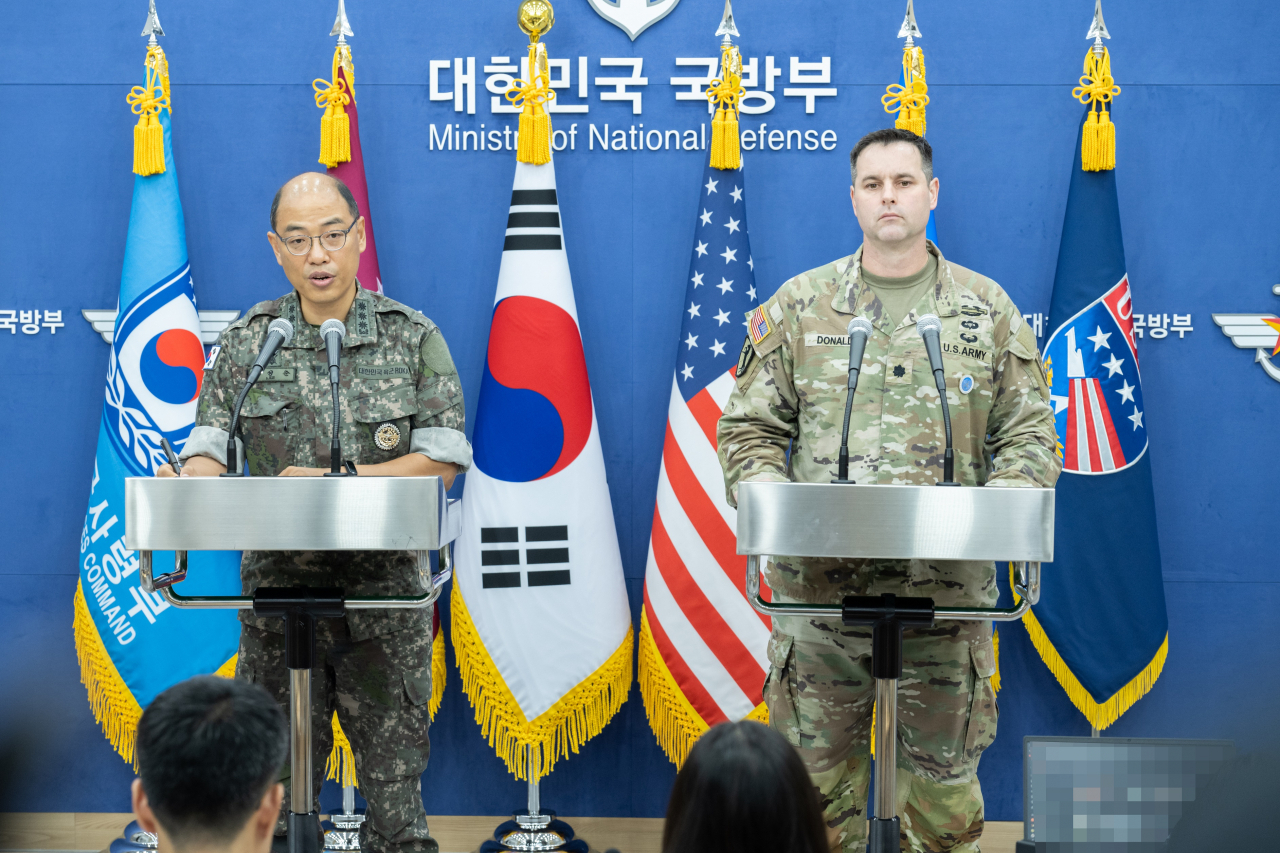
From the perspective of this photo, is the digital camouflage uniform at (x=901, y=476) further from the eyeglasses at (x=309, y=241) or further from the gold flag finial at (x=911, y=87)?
the gold flag finial at (x=911, y=87)

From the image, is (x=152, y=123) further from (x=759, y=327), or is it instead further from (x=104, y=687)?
(x=759, y=327)

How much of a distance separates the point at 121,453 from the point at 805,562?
1990 mm

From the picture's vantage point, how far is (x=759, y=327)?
214cm

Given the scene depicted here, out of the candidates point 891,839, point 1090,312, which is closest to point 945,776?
point 891,839

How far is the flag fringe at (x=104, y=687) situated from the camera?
2.95m

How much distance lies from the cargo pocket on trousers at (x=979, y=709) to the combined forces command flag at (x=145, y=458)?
6.37 ft

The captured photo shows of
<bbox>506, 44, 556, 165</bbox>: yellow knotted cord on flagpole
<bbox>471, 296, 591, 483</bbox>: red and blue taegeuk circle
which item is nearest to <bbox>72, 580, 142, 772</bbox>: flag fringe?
<bbox>471, 296, 591, 483</bbox>: red and blue taegeuk circle

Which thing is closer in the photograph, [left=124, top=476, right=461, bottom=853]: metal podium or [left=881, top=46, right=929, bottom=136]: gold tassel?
[left=124, top=476, right=461, bottom=853]: metal podium

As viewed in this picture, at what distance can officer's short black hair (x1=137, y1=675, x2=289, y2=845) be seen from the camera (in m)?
1.13

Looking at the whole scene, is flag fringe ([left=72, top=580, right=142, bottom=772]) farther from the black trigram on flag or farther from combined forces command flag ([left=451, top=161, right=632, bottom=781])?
the black trigram on flag

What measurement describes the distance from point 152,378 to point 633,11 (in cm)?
172

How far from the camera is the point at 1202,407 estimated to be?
3.17 m

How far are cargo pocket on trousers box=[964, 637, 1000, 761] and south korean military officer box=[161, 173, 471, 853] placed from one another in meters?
1.04

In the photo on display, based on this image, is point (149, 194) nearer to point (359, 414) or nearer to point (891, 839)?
point (359, 414)
